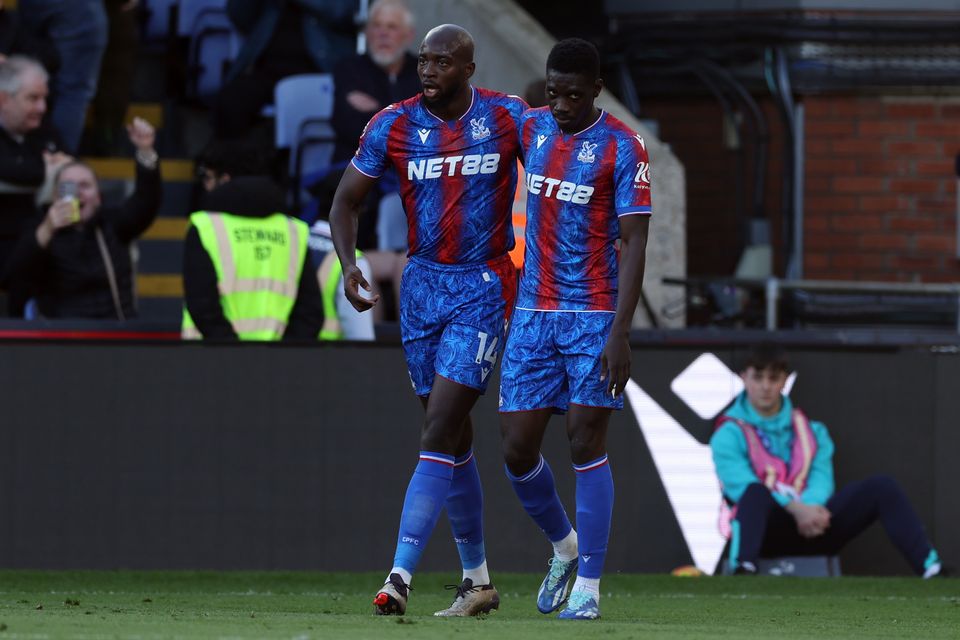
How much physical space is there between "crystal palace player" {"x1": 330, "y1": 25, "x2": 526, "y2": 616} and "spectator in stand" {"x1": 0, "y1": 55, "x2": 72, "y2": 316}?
4655mm

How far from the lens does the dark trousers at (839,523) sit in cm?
1089

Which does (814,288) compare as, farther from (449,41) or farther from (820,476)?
(449,41)

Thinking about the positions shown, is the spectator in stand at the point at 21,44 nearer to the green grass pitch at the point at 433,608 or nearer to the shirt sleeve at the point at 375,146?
the green grass pitch at the point at 433,608

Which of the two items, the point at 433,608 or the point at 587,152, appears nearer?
the point at 587,152

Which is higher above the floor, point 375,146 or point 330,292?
point 375,146

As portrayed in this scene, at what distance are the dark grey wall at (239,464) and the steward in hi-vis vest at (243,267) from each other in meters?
0.16

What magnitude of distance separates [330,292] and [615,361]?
13.1ft

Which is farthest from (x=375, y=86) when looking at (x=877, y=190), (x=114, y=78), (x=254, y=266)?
(x=877, y=190)

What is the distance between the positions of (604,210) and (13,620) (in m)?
2.54

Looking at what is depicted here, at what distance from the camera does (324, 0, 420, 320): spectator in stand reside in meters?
13.1

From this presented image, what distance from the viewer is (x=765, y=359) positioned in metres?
11.0

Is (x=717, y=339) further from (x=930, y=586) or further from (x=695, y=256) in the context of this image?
(x=695, y=256)

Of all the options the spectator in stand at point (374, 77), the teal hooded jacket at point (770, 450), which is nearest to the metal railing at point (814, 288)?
the teal hooded jacket at point (770, 450)

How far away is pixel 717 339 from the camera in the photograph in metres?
11.2
